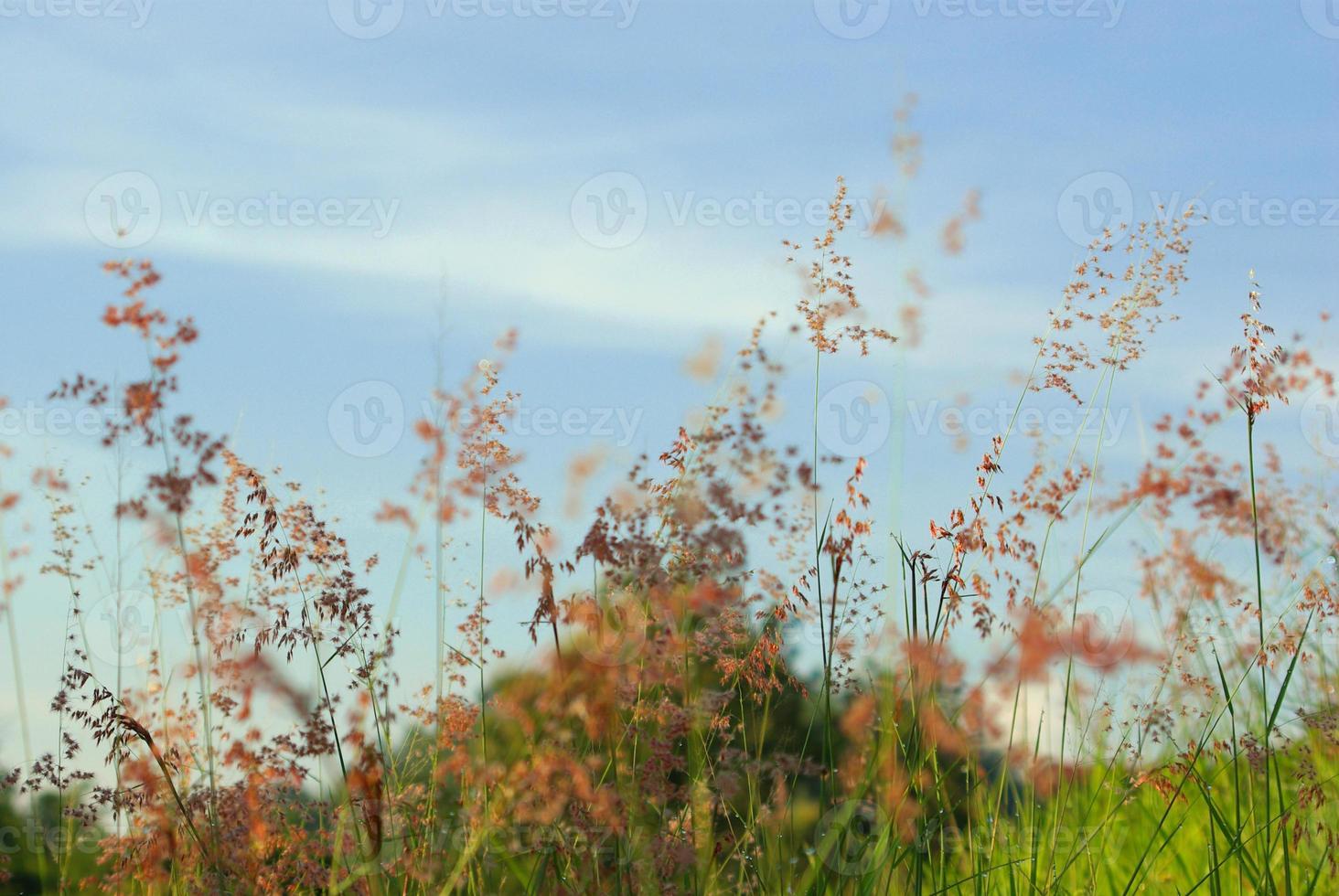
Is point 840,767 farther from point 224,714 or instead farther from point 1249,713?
point 1249,713

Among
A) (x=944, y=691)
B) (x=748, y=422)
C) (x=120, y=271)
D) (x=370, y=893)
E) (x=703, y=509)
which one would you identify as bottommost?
(x=370, y=893)

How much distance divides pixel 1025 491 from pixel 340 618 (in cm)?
183

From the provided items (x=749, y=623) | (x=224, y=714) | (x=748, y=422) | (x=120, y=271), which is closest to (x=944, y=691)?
(x=749, y=623)

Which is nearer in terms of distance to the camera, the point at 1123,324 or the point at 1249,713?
the point at 1123,324

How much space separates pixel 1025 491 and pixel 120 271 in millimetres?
2332

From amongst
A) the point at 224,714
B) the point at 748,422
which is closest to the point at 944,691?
the point at 748,422

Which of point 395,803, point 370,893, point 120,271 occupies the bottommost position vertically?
point 370,893

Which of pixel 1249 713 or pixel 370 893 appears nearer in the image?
pixel 370 893

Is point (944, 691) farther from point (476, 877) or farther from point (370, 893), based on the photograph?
point (370, 893)

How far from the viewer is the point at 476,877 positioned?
8.95 ft

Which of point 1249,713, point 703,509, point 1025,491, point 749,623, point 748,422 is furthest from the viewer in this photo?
point 1249,713

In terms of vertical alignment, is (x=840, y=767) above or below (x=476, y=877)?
above

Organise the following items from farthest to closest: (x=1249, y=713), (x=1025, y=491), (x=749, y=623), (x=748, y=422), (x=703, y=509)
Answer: (x=1249, y=713) < (x=1025, y=491) < (x=749, y=623) < (x=748, y=422) < (x=703, y=509)

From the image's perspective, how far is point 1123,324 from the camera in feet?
11.3
